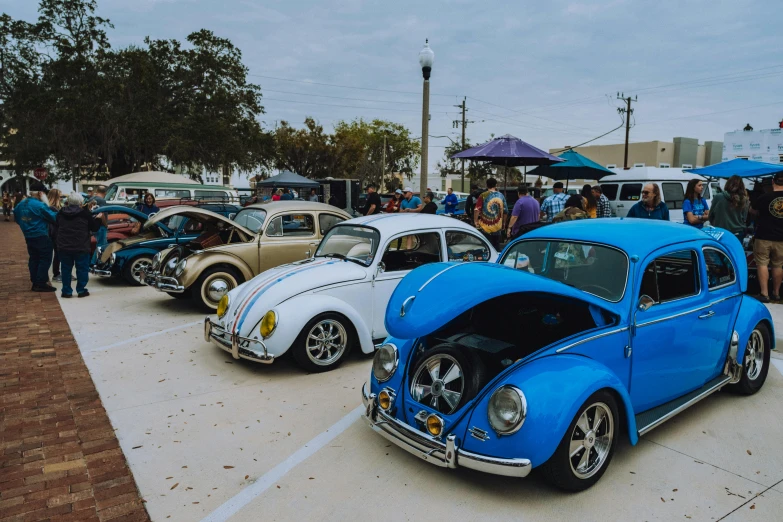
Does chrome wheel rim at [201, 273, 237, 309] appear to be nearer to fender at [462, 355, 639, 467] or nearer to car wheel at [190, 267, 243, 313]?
car wheel at [190, 267, 243, 313]

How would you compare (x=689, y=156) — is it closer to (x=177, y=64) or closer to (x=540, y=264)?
(x=177, y=64)

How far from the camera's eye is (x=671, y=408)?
155 inches

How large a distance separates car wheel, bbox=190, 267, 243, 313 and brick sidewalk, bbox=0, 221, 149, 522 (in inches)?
72.0

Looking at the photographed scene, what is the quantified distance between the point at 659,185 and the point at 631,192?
0.81 meters

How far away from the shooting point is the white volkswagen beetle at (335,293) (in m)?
5.29

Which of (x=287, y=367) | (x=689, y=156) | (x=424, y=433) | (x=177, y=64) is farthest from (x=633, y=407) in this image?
(x=689, y=156)

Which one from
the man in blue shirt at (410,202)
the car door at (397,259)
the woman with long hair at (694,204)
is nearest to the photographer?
the car door at (397,259)

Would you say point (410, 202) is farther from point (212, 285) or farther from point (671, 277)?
point (671, 277)

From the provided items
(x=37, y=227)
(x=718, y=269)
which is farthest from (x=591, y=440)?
(x=37, y=227)

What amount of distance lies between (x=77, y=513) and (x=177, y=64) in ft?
101

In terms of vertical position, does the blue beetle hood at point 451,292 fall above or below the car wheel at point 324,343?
above

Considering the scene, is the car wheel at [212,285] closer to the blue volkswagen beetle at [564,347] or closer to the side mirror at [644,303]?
the blue volkswagen beetle at [564,347]

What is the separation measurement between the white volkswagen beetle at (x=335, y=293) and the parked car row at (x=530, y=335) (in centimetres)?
2

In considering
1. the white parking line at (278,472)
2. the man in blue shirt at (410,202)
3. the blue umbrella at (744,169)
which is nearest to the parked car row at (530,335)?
the white parking line at (278,472)
